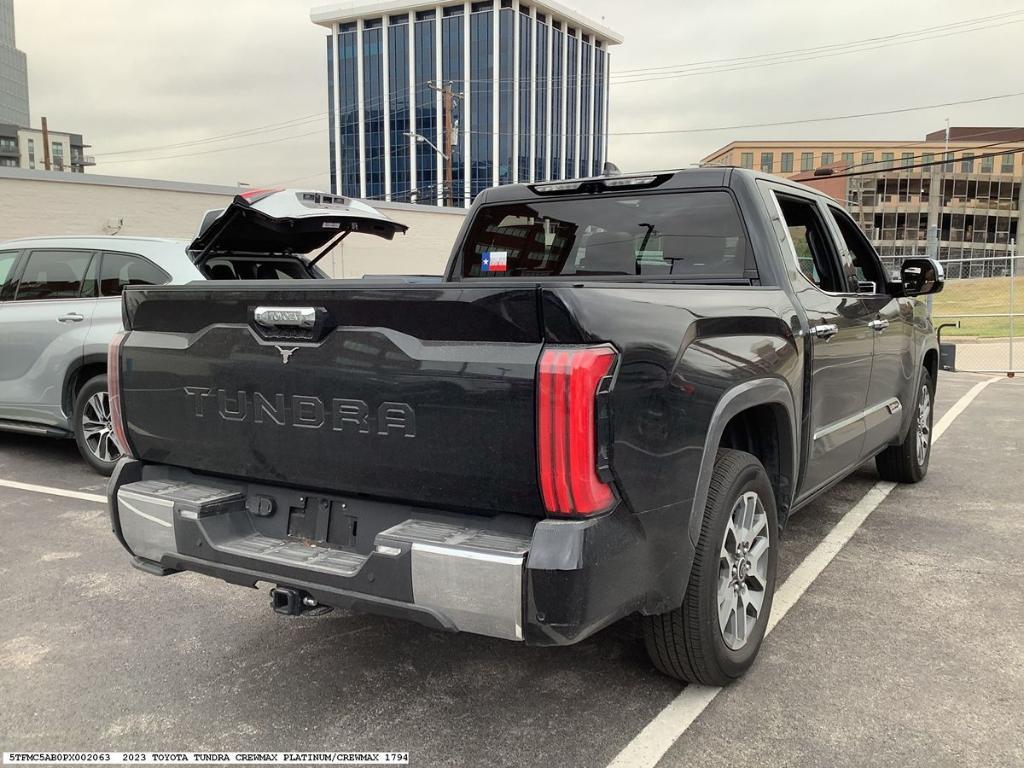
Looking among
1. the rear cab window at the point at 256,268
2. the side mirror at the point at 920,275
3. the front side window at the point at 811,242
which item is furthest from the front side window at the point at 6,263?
the side mirror at the point at 920,275

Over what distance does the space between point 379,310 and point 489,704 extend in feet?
4.86

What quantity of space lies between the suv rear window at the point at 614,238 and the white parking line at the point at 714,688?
61.4 inches

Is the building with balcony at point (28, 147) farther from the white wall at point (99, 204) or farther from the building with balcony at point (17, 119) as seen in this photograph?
the white wall at point (99, 204)

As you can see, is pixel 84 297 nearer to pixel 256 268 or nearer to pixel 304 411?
pixel 256 268

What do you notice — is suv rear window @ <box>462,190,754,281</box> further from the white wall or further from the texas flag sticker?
the white wall

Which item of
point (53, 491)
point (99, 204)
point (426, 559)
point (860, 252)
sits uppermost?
point (99, 204)

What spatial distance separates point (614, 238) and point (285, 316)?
1.98 meters

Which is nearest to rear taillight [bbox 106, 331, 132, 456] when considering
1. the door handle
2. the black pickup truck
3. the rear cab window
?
the black pickup truck

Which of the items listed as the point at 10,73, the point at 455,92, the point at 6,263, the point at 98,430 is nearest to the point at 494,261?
the point at 98,430

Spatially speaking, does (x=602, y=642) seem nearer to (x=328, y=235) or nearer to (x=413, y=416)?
(x=413, y=416)

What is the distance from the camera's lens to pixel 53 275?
668 cm

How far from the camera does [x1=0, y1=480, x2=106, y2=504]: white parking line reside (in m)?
5.89

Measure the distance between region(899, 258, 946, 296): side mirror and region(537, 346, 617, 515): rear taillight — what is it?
358cm

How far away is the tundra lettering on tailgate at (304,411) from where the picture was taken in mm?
2546
